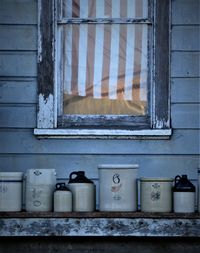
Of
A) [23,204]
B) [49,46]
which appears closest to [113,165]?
[23,204]

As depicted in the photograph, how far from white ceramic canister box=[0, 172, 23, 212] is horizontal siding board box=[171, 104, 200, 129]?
1432 mm

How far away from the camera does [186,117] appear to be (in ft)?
23.9

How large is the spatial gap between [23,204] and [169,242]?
3.88ft

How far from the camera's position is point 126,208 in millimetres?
6633

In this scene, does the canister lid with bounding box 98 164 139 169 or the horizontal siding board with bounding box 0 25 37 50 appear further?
the horizontal siding board with bounding box 0 25 37 50

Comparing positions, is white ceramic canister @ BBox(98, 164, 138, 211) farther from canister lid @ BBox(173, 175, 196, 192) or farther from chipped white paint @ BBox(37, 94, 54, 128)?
chipped white paint @ BBox(37, 94, 54, 128)

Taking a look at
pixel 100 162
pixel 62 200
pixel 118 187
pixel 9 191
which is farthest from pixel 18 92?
pixel 118 187

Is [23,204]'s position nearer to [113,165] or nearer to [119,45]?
[113,165]

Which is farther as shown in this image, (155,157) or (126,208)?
(155,157)

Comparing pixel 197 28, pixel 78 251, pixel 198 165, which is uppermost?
pixel 197 28

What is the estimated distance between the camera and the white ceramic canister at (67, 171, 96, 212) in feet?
21.9

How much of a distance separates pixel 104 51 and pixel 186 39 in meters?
0.69

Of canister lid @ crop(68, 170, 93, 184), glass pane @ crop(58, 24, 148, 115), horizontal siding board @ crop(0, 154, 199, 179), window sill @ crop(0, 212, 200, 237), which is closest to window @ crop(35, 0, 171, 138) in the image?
glass pane @ crop(58, 24, 148, 115)

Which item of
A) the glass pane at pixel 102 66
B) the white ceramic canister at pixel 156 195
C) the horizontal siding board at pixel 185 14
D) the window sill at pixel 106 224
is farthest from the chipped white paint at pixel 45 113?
the horizontal siding board at pixel 185 14
